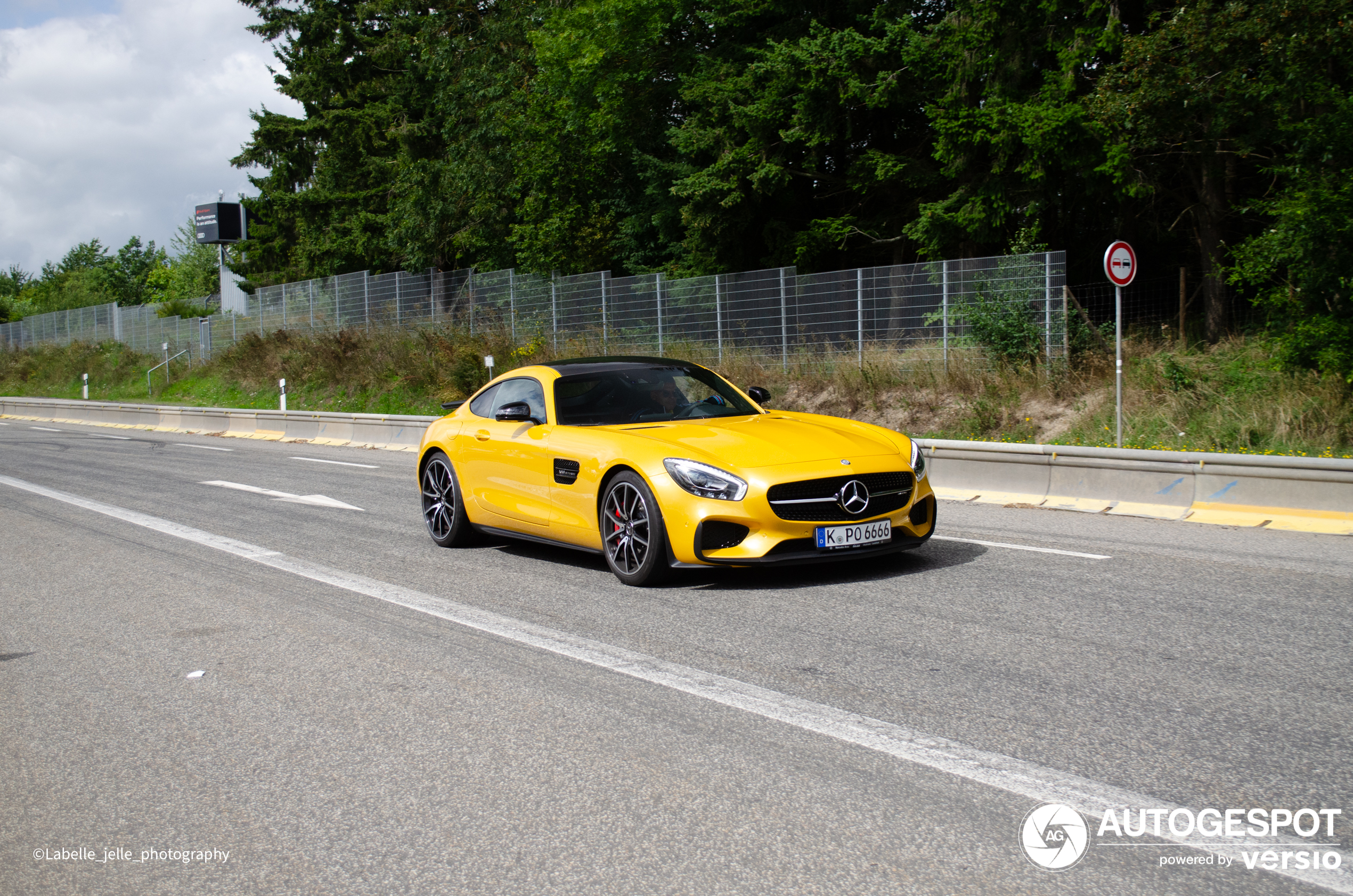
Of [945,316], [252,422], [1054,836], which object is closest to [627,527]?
[1054,836]

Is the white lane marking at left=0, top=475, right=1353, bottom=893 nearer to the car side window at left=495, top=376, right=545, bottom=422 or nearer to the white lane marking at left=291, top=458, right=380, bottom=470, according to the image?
the car side window at left=495, top=376, right=545, bottom=422

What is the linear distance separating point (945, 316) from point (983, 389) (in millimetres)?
1732

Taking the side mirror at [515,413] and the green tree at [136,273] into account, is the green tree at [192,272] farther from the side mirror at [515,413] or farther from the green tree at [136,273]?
the side mirror at [515,413]

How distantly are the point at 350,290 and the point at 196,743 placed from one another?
34.4 meters

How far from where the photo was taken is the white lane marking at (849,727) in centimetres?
322

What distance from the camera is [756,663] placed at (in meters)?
5.24

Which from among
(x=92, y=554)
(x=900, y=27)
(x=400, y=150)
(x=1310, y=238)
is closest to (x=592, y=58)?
(x=900, y=27)

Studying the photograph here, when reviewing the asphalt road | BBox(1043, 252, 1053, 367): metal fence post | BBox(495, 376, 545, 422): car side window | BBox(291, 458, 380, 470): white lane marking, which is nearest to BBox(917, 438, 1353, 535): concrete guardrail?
the asphalt road

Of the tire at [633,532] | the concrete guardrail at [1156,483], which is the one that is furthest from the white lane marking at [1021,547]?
the tire at [633,532]

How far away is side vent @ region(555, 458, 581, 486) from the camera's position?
25.0 ft

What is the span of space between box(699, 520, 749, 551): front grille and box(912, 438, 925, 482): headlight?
1.33 metres

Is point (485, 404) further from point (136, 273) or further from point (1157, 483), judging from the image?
point (136, 273)

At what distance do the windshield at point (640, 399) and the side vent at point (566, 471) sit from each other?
1.17 feet

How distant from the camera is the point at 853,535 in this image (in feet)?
22.6
